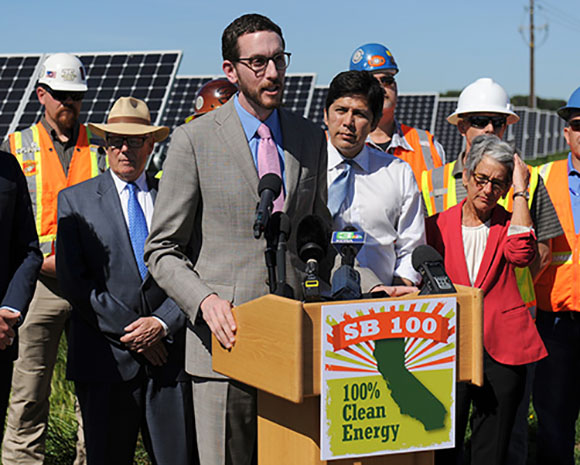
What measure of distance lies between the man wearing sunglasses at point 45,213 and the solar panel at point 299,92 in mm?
9992

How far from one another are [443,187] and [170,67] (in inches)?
295

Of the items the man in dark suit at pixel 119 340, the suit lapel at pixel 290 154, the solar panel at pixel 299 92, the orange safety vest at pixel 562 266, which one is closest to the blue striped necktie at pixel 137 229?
the man in dark suit at pixel 119 340

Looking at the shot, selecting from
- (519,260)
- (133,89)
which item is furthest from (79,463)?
(133,89)

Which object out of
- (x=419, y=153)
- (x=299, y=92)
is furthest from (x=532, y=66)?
(x=419, y=153)

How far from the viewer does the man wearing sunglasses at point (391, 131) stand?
5.92 m

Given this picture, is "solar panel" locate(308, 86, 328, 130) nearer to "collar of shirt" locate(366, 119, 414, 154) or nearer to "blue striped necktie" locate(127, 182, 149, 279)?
"collar of shirt" locate(366, 119, 414, 154)

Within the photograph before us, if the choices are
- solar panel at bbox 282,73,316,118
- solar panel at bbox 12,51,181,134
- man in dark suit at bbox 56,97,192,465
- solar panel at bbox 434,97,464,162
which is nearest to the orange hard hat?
man in dark suit at bbox 56,97,192,465

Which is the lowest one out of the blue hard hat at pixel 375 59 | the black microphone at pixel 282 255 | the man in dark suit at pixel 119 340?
the man in dark suit at pixel 119 340

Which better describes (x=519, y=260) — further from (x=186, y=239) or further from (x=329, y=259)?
(x=186, y=239)

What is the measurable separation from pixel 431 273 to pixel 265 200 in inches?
24.8

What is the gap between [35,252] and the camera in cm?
406

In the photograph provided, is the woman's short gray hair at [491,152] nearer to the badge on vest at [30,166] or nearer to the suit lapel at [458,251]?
the suit lapel at [458,251]

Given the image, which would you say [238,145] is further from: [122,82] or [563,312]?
[122,82]

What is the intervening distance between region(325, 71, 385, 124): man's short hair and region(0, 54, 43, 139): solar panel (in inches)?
265
